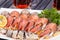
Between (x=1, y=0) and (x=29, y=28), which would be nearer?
(x=29, y=28)

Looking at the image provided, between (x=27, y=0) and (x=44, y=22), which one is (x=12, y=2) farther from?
(x=44, y=22)

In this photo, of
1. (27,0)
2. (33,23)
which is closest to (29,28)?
(33,23)

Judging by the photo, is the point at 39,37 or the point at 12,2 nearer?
the point at 39,37

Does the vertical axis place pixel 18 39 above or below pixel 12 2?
below

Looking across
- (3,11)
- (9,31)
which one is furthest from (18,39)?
(3,11)

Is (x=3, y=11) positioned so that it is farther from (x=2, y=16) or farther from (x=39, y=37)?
(x=39, y=37)

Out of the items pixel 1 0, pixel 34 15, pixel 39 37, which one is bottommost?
pixel 39 37
